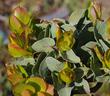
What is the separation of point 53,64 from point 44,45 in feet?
0.22

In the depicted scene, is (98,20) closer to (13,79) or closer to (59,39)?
(59,39)

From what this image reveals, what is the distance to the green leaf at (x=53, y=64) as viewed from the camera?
3.73 ft

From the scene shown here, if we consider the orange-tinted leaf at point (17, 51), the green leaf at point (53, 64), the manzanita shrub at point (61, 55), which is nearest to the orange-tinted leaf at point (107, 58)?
the manzanita shrub at point (61, 55)

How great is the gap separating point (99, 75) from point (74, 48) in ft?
0.36

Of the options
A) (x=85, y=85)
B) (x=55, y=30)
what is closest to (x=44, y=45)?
(x=55, y=30)

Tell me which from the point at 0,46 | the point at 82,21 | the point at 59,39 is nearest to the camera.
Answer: the point at 59,39

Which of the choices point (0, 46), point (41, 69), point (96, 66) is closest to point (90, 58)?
point (96, 66)

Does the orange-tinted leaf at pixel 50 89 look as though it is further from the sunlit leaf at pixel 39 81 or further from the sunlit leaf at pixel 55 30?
the sunlit leaf at pixel 55 30

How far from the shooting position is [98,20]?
1.22 m

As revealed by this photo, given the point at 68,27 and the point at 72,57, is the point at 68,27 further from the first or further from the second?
the point at 72,57

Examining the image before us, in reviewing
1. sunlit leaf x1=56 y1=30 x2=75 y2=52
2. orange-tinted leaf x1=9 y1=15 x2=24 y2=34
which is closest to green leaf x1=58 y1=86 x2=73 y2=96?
sunlit leaf x1=56 y1=30 x2=75 y2=52

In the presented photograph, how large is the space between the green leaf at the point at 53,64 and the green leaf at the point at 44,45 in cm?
4

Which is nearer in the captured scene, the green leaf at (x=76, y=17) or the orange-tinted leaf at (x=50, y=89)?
the orange-tinted leaf at (x=50, y=89)

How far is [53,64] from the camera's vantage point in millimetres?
1139
